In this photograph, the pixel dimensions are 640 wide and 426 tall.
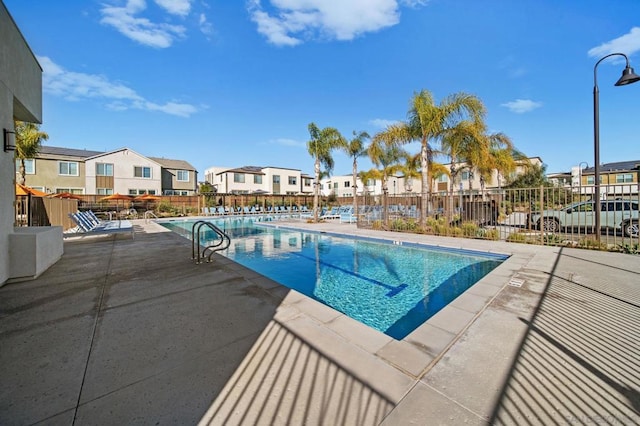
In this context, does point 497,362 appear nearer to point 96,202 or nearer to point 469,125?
point 469,125

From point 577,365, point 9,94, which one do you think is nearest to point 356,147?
point 9,94

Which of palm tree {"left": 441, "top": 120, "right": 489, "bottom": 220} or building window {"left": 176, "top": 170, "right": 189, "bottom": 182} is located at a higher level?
building window {"left": 176, "top": 170, "right": 189, "bottom": 182}

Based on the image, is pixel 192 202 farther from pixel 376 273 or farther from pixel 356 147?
pixel 376 273

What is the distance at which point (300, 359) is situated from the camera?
7.61 ft

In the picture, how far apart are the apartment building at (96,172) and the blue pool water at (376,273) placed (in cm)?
2562

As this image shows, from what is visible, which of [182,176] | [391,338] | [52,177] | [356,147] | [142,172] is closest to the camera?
[391,338]

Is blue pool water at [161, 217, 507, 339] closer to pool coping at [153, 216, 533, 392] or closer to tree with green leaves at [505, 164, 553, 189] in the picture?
pool coping at [153, 216, 533, 392]

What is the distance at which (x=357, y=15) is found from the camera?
11344 millimetres

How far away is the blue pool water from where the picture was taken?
4.72 m

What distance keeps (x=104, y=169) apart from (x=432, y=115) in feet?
106

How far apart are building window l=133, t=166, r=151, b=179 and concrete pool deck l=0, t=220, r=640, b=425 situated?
3086cm

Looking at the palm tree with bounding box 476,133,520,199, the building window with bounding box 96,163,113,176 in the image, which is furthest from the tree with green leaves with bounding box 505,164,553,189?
the building window with bounding box 96,163,113,176

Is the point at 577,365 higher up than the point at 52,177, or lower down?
lower down

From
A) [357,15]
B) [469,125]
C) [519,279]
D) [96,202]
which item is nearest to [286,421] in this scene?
[519,279]
